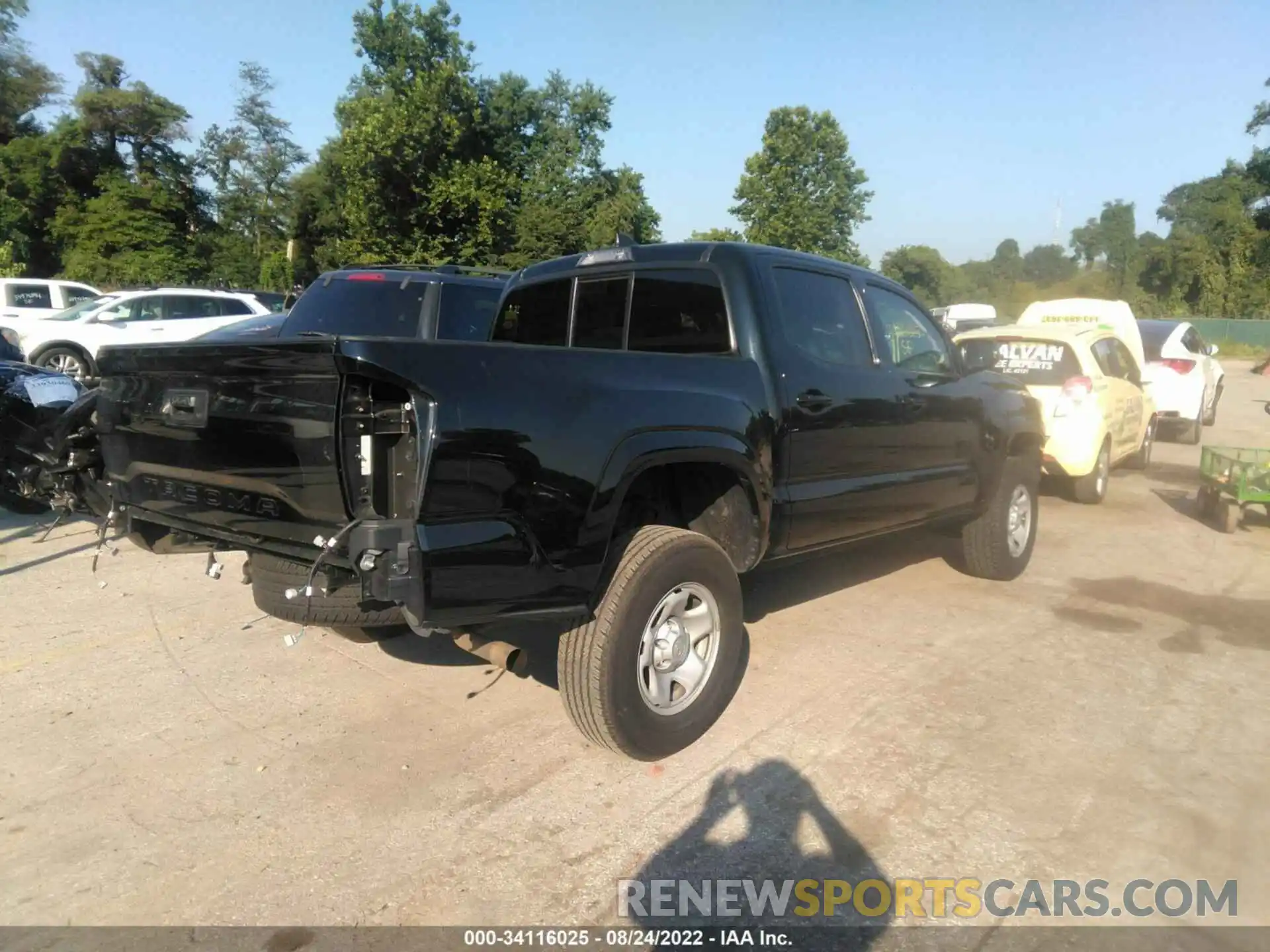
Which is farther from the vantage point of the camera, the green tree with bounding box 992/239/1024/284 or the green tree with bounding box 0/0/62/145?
the green tree with bounding box 992/239/1024/284

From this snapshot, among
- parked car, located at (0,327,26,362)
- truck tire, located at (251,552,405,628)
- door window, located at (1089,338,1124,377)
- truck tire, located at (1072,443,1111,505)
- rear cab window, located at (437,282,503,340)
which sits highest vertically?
rear cab window, located at (437,282,503,340)

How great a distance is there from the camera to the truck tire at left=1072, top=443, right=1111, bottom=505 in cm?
873

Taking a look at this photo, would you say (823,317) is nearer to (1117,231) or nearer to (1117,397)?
(1117,397)

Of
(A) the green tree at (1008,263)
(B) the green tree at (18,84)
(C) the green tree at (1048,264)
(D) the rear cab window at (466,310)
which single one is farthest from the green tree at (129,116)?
(C) the green tree at (1048,264)

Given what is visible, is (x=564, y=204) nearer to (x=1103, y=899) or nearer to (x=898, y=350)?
(x=898, y=350)

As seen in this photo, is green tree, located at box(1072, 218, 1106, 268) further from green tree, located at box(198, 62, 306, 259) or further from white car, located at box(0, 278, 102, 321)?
white car, located at box(0, 278, 102, 321)

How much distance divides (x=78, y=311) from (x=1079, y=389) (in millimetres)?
14993

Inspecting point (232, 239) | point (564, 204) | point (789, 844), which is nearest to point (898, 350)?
point (789, 844)

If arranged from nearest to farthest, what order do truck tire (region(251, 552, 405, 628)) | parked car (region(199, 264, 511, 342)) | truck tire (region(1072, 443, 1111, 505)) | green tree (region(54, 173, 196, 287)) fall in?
truck tire (region(251, 552, 405, 628)) → parked car (region(199, 264, 511, 342)) → truck tire (region(1072, 443, 1111, 505)) → green tree (region(54, 173, 196, 287))

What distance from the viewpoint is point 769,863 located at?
3.02 m

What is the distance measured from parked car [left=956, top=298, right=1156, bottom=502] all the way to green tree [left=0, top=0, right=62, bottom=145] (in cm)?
5012

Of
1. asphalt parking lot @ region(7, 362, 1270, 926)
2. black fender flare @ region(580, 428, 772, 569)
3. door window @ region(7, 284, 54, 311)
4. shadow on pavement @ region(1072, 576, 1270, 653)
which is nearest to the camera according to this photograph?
asphalt parking lot @ region(7, 362, 1270, 926)

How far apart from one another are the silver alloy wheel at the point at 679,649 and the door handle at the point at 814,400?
1023mm

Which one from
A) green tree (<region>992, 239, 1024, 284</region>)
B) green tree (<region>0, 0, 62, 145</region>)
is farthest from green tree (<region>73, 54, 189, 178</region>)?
green tree (<region>992, 239, 1024, 284</region>)
